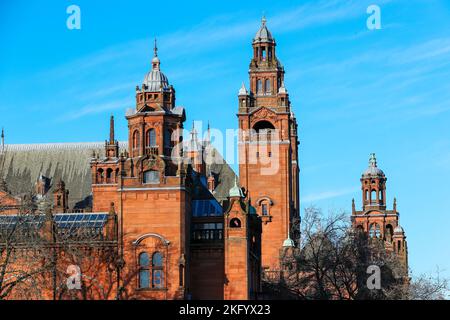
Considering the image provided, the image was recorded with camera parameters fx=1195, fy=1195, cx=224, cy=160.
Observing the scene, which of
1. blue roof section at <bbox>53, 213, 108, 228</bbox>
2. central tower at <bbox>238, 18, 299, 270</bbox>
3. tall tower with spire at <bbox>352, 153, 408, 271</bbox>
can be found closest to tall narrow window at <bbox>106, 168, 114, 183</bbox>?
blue roof section at <bbox>53, 213, 108, 228</bbox>

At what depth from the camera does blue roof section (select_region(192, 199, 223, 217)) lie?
95.8m

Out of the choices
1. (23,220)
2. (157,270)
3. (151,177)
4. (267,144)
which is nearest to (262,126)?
(267,144)

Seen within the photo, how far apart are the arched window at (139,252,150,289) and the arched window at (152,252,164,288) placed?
1.48 ft

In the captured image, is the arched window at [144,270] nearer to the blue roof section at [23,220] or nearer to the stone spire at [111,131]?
the blue roof section at [23,220]

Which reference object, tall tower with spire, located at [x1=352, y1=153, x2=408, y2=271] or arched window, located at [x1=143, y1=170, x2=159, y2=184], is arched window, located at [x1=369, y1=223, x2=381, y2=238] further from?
arched window, located at [x1=143, y1=170, x2=159, y2=184]

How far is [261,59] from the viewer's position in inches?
5837

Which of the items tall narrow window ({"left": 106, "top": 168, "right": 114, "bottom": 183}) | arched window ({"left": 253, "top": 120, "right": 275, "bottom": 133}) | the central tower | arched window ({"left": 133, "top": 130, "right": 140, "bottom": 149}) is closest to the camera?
arched window ({"left": 133, "top": 130, "right": 140, "bottom": 149})

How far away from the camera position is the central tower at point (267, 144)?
143 metres

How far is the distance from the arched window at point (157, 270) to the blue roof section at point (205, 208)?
21.3 ft

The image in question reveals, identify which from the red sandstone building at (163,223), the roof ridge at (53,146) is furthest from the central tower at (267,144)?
the red sandstone building at (163,223)

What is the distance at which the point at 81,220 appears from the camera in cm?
9488

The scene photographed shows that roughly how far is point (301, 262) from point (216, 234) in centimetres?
1638
